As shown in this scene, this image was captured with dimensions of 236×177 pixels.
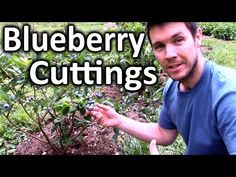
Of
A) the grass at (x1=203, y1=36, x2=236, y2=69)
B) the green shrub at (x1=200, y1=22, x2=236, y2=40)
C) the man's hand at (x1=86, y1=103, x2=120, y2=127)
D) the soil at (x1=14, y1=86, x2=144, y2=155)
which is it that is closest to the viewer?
the man's hand at (x1=86, y1=103, x2=120, y2=127)

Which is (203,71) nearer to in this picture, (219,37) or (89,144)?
(89,144)

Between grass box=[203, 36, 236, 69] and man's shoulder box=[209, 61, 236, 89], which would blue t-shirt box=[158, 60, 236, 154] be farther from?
grass box=[203, 36, 236, 69]

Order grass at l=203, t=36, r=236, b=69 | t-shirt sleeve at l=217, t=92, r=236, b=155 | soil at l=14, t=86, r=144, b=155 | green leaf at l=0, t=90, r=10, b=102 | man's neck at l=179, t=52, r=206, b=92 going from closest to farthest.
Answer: t-shirt sleeve at l=217, t=92, r=236, b=155 → man's neck at l=179, t=52, r=206, b=92 → green leaf at l=0, t=90, r=10, b=102 → soil at l=14, t=86, r=144, b=155 → grass at l=203, t=36, r=236, b=69

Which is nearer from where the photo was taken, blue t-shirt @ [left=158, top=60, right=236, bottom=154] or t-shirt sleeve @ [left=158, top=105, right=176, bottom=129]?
blue t-shirt @ [left=158, top=60, right=236, bottom=154]

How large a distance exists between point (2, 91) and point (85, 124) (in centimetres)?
45

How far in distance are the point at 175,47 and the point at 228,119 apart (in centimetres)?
29

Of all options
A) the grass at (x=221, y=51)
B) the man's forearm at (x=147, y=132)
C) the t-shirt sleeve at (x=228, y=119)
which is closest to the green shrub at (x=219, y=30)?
Answer: the grass at (x=221, y=51)

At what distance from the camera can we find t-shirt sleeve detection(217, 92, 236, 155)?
1.34m

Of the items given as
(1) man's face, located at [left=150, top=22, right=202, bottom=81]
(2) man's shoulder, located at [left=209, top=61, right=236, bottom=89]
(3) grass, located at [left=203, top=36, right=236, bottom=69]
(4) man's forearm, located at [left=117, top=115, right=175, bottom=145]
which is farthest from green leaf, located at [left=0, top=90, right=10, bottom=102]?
(3) grass, located at [left=203, top=36, right=236, bottom=69]

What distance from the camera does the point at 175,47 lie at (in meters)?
1.41

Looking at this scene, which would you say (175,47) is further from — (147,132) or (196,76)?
(147,132)

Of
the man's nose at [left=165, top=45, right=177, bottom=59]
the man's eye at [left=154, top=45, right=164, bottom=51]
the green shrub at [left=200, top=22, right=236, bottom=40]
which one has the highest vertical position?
the green shrub at [left=200, top=22, right=236, bottom=40]

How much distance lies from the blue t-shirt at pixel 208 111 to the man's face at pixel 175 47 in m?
0.08

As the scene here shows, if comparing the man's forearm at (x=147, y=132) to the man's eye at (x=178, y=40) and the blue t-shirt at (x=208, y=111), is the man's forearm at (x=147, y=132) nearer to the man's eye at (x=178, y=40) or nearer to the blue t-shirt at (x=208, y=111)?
the blue t-shirt at (x=208, y=111)
